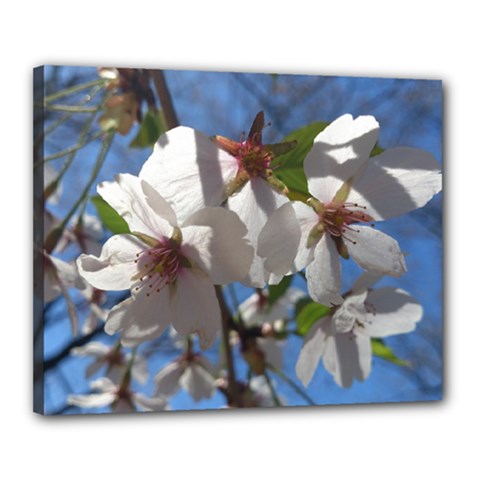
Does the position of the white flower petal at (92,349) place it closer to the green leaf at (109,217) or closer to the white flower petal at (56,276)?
the white flower petal at (56,276)

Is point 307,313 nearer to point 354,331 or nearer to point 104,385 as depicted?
point 354,331

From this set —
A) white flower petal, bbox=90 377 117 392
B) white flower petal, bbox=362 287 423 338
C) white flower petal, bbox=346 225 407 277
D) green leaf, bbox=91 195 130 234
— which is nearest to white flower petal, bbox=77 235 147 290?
green leaf, bbox=91 195 130 234

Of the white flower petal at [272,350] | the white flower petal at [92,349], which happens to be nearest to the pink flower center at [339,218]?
the white flower petal at [272,350]

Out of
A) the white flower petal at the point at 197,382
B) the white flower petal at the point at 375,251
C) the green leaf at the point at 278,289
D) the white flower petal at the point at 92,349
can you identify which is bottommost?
the white flower petal at the point at 197,382

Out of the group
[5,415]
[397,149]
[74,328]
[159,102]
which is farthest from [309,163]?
[5,415]

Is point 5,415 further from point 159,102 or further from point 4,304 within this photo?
point 159,102

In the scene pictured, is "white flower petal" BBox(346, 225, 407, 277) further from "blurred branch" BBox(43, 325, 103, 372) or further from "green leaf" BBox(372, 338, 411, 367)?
"blurred branch" BBox(43, 325, 103, 372)
